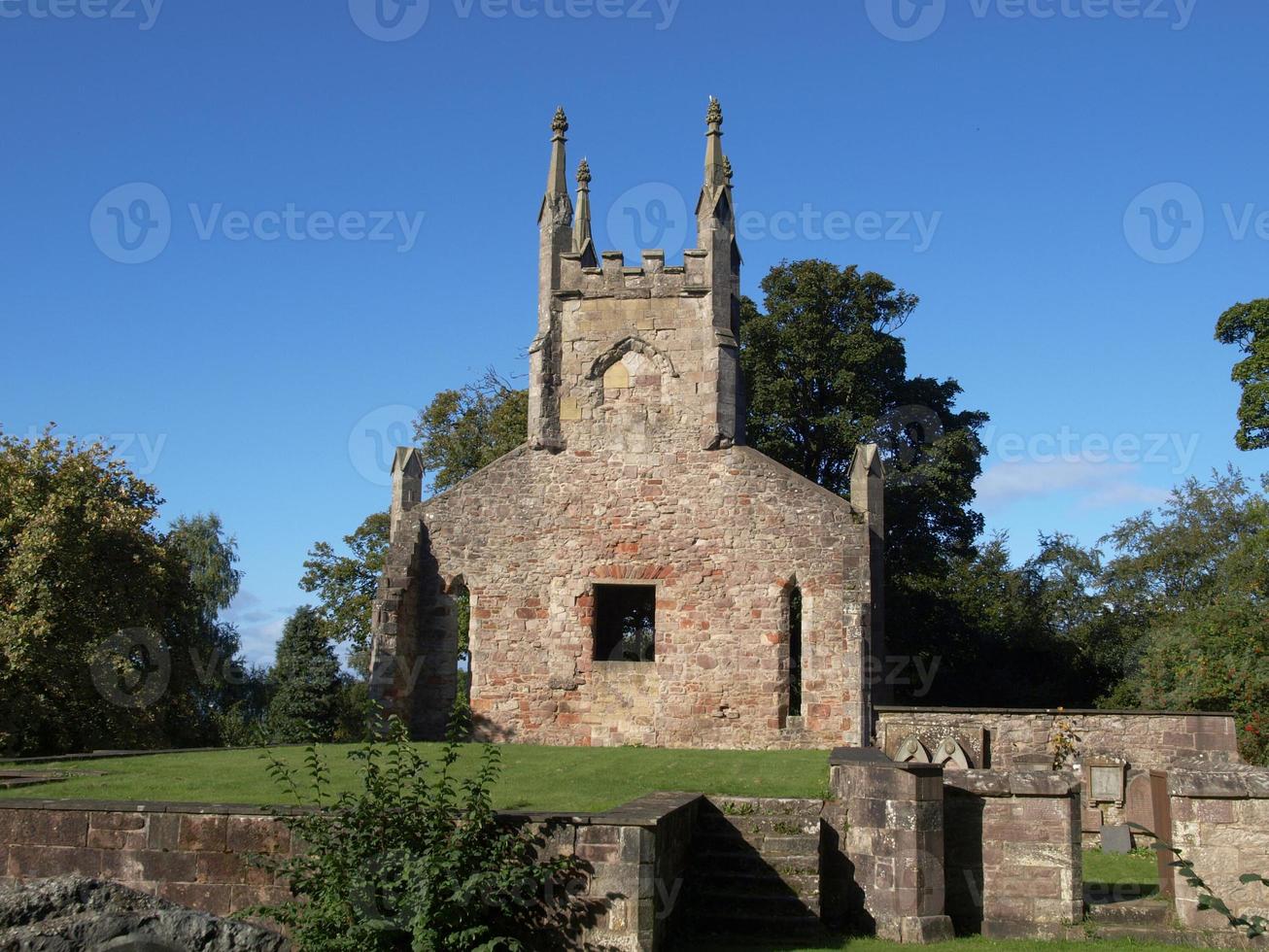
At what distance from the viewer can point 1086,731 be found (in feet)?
55.9

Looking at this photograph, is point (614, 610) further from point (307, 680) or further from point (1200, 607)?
point (1200, 607)

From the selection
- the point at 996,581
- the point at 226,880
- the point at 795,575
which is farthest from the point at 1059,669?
the point at 226,880

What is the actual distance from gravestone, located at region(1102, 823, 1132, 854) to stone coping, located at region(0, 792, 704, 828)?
7646 mm

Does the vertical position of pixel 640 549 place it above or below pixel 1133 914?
above

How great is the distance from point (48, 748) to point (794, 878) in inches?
800

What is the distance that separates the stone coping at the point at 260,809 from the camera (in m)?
9.05

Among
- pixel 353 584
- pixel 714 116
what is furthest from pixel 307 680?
pixel 714 116

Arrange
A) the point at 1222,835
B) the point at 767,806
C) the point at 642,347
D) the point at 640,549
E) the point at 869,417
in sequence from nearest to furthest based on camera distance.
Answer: the point at 1222,835 < the point at 767,806 < the point at 640,549 < the point at 642,347 < the point at 869,417

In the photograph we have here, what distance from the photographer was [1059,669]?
3506 centimetres

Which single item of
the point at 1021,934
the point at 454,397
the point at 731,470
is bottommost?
the point at 1021,934

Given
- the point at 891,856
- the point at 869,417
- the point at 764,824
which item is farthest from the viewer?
the point at 869,417

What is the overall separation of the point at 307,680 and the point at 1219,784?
2898 centimetres

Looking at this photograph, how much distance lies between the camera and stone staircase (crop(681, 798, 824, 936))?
10633 mm

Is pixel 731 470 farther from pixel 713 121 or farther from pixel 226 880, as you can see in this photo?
pixel 226 880
